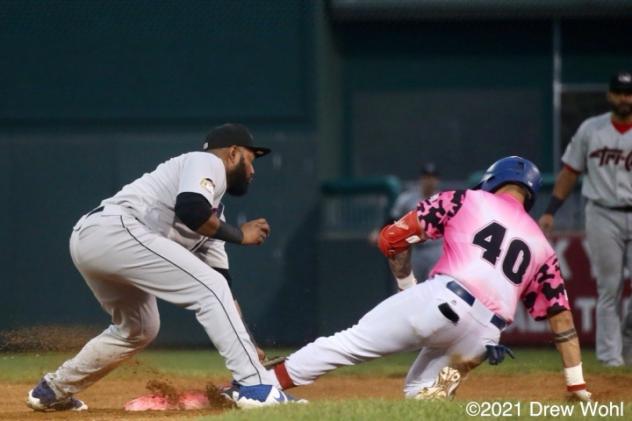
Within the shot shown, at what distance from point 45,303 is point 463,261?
24.1 feet

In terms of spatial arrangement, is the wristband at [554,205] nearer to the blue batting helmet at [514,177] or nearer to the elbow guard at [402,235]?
the blue batting helmet at [514,177]

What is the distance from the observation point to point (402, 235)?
7.28 meters

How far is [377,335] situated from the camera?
7.02 metres

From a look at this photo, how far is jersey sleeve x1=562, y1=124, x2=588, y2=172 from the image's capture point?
10750mm

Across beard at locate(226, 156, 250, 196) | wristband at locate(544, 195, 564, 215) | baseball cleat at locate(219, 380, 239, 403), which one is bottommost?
baseball cleat at locate(219, 380, 239, 403)

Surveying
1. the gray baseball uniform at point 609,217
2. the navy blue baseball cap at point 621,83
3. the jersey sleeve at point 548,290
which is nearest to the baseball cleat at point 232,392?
the jersey sleeve at point 548,290

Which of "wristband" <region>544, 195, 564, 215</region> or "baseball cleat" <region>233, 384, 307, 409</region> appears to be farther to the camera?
"wristband" <region>544, 195, 564, 215</region>

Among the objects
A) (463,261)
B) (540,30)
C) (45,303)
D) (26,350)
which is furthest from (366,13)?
(463,261)

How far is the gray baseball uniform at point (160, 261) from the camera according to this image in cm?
740

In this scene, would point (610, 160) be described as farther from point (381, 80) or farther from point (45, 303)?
point (381, 80)

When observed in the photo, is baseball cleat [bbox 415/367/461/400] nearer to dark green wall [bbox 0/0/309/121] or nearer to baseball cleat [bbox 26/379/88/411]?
baseball cleat [bbox 26/379/88/411]

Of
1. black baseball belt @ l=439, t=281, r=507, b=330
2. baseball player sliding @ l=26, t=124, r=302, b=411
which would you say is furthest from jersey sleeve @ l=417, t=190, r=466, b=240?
baseball player sliding @ l=26, t=124, r=302, b=411

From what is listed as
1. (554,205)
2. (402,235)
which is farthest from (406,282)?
(554,205)

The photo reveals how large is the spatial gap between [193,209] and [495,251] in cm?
162
